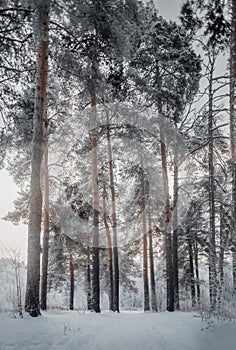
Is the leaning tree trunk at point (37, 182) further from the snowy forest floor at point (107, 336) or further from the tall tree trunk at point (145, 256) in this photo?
the tall tree trunk at point (145, 256)

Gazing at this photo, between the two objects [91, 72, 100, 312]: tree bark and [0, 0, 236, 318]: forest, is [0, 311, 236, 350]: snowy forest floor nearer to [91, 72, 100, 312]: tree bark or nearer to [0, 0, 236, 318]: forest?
[0, 0, 236, 318]: forest

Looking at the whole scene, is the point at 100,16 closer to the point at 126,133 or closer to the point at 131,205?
the point at 126,133

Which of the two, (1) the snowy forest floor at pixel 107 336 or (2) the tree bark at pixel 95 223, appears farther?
(2) the tree bark at pixel 95 223

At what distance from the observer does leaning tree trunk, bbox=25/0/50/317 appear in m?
6.65

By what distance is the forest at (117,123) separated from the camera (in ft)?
24.2

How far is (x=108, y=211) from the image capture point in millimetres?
17594

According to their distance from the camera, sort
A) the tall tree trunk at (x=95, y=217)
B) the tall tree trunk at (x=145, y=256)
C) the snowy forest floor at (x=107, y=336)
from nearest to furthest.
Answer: the snowy forest floor at (x=107, y=336) < the tall tree trunk at (x=95, y=217) < the tall tree trunk at (x=145, y=256)

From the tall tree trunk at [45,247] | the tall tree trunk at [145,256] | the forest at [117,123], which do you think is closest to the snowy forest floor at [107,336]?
the forest at [117,123]

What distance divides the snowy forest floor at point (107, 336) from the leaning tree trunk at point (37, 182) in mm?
650

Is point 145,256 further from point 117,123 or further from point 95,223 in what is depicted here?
point 117,123

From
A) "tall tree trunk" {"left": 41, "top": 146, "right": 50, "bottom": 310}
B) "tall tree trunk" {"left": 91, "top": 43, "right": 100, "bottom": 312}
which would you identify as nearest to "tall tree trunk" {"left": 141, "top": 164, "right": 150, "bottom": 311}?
"tall tree trunk" {"left": 91, "top": 43, "right": 100, "bottom": 312}

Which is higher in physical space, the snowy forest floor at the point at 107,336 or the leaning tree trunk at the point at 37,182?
the leaning tree trunk at the point at 37,182

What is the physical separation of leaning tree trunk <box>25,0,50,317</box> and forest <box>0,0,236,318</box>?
3 cm

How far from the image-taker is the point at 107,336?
17.5ft
